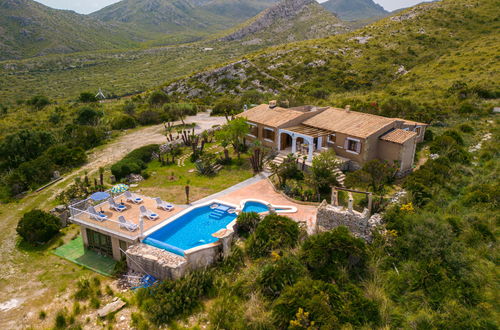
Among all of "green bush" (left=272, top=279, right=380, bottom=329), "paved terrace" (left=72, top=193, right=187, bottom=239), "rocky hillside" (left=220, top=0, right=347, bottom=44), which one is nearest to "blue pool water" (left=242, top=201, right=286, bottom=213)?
"paved terrace" (left=72, top=193, right=187, bottom=239)

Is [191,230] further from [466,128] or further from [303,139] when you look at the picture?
[466,128]

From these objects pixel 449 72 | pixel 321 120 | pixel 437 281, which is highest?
pixel 449 72

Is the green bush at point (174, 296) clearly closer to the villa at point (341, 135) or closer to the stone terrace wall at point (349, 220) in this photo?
the stone terrace wall at point (349, 220)

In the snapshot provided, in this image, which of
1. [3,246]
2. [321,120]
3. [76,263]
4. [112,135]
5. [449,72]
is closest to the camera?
[76,263]

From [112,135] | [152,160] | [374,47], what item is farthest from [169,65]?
[152,160]

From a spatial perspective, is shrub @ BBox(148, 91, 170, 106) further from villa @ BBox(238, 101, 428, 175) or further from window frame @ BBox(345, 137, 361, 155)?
window frame @ BBox(345, 137, 361, 155)

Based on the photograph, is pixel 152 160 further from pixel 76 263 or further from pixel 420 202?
pixel 420 202
